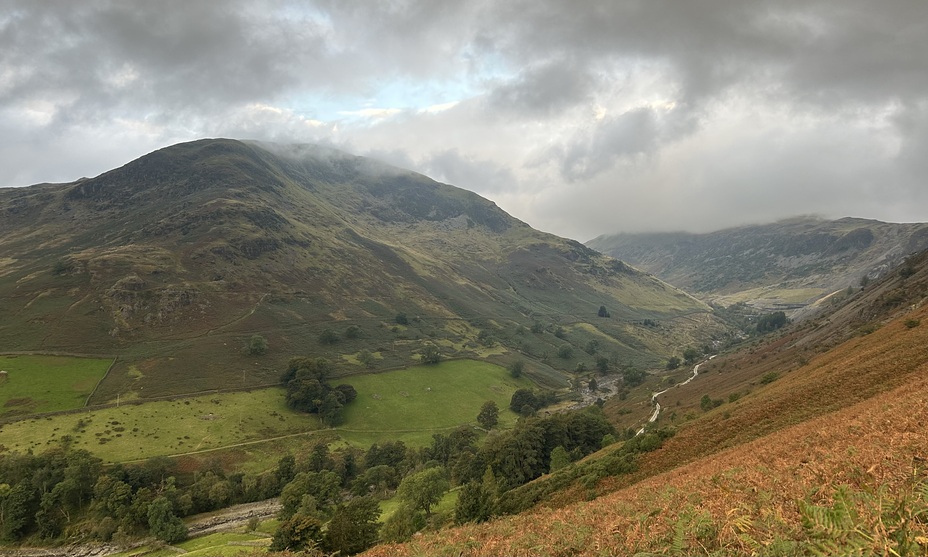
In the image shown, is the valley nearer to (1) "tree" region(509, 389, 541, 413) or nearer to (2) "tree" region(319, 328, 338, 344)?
(1) "tree" region(509, 389, 541, 413)

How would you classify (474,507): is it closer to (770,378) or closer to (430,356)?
(770,378)

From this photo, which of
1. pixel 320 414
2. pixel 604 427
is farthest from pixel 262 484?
pixel 604 427

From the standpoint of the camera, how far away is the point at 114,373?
451ft

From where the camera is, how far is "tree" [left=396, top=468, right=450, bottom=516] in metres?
67.4

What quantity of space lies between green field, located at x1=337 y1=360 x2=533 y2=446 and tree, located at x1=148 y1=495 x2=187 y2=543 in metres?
52.2

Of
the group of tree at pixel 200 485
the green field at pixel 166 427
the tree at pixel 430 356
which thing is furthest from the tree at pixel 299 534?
the tree at pixel 430 356

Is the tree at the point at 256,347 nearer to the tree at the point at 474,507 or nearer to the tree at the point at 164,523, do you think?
the tree at the point at 164,523

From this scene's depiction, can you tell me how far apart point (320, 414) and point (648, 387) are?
119564 millimetres

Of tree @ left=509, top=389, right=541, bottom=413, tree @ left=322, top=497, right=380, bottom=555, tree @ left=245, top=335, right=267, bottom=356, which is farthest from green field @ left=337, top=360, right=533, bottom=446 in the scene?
tree @ left=322, top=497, right=380, bottom=555

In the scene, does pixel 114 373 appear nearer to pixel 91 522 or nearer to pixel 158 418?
pixel 158 418

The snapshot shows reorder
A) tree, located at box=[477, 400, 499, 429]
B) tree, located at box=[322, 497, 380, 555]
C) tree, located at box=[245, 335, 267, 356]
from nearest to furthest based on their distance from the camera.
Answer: tree, located at box=[322, 497, 380, 555]
tree, located at box=[477, 400, 499, 429]
tree, located at box=[245, 335, 267, 356]

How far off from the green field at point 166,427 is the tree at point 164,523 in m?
26.4

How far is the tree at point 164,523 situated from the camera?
76.3 m

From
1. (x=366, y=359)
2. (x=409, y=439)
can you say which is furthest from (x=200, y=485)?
(x=366, y=359)
